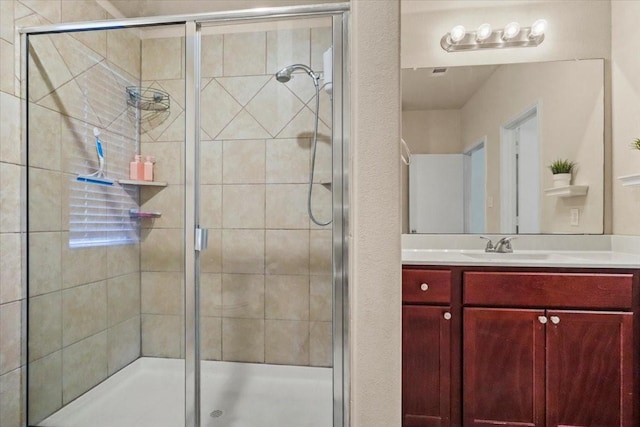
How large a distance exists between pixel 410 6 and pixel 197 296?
6.75 feet

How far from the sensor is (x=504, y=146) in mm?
2029

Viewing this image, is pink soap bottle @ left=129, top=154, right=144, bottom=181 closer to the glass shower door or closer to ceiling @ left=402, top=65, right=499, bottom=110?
the glass shower door

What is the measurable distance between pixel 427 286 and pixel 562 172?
115 cm

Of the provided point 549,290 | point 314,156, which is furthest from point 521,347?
point 314,156

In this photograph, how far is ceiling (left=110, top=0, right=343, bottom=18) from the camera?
84.1 inches

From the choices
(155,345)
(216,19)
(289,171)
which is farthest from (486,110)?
(155,345)

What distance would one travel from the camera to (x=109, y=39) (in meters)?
1.73

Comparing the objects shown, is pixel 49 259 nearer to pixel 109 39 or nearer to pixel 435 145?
pixel 109 39

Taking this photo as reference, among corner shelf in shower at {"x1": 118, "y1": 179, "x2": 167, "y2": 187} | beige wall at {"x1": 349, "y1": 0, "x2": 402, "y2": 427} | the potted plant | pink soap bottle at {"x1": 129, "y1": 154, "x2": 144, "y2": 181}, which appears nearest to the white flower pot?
the potted plant

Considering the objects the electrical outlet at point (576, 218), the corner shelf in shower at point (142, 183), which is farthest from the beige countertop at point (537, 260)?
the corner shelf in shower at point (142, 183)

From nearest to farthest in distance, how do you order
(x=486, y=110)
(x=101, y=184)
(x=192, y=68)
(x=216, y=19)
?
(x=216, y=19) < (x=192, y=68) < (x=101, y=184) < (x=486, y=110)

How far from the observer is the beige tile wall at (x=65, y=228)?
1489 mm

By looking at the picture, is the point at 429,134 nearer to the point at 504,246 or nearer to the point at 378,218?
the point at 504,246

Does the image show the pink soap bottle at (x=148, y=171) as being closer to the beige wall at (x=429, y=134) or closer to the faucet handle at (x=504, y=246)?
the beige wall at (x=429, y=134)
